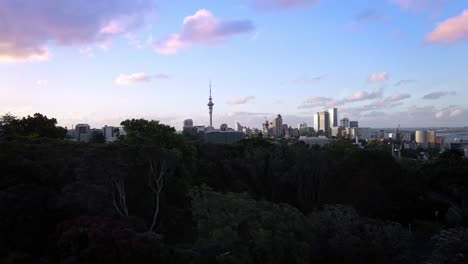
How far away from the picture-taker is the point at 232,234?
11211mm

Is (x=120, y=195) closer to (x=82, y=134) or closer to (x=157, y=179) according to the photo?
(x=157, y=179)

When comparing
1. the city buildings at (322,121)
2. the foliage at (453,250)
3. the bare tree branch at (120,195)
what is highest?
the city buildings at (322,121)

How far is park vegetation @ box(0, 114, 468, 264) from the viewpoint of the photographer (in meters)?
11.2

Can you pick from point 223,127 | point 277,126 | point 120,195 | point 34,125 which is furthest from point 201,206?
point 277,126

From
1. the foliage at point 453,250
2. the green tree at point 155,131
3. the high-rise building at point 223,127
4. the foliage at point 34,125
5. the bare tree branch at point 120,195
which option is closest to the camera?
the foliage at point 453,250

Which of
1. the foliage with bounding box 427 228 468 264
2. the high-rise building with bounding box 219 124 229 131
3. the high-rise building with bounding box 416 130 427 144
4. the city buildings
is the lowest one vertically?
the foliage with bounding box 427 228 468 264

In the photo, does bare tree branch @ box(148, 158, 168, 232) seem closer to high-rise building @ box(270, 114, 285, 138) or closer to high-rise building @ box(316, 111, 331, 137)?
high-rise building @ box(270, 114, 285, 138)

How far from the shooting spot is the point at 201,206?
42.2 ft

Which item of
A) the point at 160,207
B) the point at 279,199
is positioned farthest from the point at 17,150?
the point at 279,199

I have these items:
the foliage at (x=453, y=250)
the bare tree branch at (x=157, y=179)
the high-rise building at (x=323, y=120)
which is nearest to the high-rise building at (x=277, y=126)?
the high-rise building at (x=323, y=120)

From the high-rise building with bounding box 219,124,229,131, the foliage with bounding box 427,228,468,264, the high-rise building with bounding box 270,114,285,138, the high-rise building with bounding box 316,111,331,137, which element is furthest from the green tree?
the high-rise building with bounding box 316,111,331,137

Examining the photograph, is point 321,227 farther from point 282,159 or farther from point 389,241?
point 282,159

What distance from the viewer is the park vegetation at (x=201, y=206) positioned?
36.8 feet

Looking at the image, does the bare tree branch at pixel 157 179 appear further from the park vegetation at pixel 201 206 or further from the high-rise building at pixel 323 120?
the high-rise building at pixel 323 120
